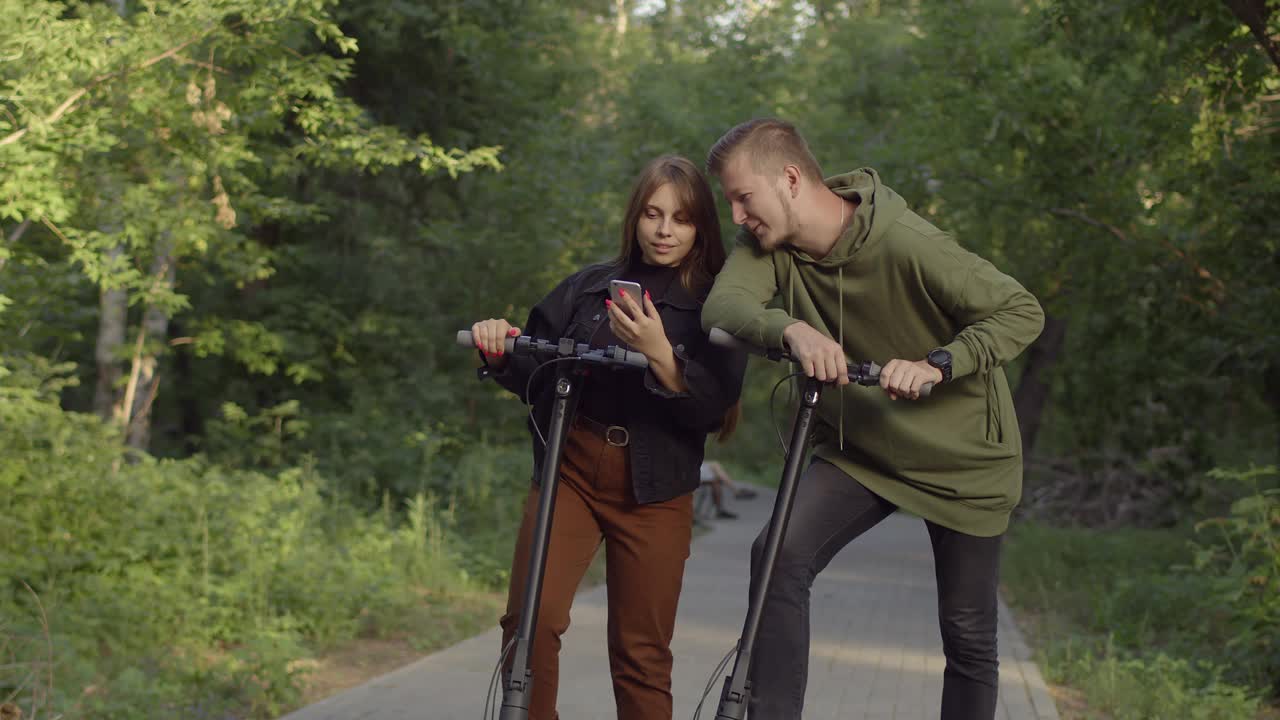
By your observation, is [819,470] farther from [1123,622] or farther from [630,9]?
[630,9]

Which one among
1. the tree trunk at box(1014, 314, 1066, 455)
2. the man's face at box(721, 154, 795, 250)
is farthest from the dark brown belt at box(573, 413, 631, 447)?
the tree trunk at box(1014, 314, 1066, 455)

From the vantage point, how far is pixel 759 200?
3834mm

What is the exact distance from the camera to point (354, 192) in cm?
1636

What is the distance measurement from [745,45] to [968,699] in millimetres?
18989

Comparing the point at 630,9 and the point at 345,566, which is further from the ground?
the point at 630,9

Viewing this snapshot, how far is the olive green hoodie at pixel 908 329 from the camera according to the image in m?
3.88

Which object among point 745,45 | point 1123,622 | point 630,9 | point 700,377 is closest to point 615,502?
point 700,377

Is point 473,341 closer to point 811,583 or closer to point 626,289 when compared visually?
point 626,289

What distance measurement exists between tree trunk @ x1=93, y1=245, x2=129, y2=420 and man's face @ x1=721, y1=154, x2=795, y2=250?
962 centimetres

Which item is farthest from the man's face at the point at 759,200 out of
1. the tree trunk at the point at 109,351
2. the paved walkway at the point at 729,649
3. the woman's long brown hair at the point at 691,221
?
the tree trunk at the point at 109,351

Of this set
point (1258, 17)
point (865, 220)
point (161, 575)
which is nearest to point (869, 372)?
point (865, 220)

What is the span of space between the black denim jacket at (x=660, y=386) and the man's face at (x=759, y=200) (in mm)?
387

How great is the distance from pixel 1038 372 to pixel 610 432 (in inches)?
613

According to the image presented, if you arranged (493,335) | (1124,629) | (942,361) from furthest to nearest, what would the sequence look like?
(1124,629) → (493,335) → (942,361)
